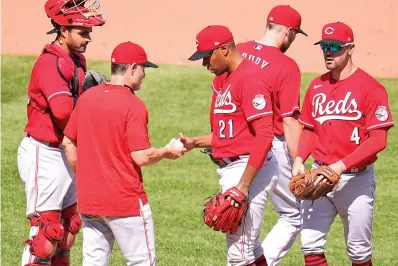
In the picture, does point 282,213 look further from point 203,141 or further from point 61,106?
point 61,106

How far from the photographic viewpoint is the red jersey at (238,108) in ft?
24.0

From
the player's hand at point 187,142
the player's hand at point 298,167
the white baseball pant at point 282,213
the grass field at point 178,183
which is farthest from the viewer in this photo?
the grass field at point 178,183

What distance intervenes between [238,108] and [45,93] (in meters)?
1.61

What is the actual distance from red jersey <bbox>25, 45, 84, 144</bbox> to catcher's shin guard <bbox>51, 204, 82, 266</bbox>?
0.71m

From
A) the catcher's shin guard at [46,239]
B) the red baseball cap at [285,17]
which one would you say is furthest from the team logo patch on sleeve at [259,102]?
the catcher's shin guard at [46,239]

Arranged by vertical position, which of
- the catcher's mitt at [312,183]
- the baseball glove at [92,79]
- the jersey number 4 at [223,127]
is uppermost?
the baseball glove at [92,79]

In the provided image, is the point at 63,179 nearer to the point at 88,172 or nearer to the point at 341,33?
the point at 88,172

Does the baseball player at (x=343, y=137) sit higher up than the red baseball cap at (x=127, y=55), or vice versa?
the red baseball cap at (x=127, y=55)

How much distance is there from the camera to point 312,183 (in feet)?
25.4

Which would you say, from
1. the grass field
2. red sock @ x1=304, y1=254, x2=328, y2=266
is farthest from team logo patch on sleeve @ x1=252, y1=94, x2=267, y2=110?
the grass field

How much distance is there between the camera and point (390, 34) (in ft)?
61.7

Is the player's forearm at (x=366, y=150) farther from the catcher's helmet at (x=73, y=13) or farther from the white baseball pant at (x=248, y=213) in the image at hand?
the catcher's helmet at (x=73, y=13)

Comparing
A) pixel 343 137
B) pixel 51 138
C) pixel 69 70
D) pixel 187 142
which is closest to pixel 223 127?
pixel 187 142

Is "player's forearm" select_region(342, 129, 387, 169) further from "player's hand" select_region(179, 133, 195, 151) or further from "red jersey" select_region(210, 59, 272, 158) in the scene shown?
"player's hand" select_region(179, 133, 195, 151)
